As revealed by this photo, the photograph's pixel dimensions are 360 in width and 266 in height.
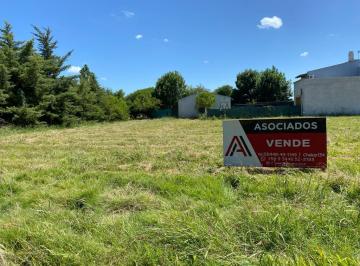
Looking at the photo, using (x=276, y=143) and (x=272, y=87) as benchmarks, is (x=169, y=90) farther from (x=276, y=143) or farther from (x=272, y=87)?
(x=276, y=143)

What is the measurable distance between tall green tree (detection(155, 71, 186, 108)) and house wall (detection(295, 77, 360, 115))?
2338 cm

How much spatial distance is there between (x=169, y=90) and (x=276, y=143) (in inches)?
1935

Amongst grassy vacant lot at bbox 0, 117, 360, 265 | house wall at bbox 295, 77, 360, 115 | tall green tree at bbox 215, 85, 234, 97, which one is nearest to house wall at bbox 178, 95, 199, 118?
house wall at bbox 295, 77, 360, 115

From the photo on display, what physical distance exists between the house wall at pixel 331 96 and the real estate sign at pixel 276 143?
30749mm

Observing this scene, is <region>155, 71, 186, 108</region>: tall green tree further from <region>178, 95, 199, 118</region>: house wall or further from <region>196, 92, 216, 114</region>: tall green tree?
<region>196, 92, 216, 114</region>: tall green tree

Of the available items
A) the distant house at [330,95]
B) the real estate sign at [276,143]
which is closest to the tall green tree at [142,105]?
the distant house at [330,95]

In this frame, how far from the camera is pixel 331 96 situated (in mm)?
34188

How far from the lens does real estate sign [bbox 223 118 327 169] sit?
589cm

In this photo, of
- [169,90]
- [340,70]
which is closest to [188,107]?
[169,90]

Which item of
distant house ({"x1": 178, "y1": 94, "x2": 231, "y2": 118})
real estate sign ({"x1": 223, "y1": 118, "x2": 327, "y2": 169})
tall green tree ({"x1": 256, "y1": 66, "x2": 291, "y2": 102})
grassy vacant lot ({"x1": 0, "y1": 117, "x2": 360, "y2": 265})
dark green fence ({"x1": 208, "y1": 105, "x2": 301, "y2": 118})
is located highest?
tall green tree ({"x1": 256, "y1": 66, "x2": 291, "y2": 102})

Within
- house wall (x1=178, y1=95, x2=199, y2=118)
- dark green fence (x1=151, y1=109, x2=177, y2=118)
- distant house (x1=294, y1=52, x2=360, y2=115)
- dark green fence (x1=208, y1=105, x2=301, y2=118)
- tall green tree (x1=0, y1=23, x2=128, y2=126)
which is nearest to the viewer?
tall green tree (x1=0, y1=23, x2=128, y2=126)

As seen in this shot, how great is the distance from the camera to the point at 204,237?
3082 millimetres

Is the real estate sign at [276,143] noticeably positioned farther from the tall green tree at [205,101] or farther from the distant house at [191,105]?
the distant house at [191,105]

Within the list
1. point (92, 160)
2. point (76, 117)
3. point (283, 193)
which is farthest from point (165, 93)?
point (283, 193)
